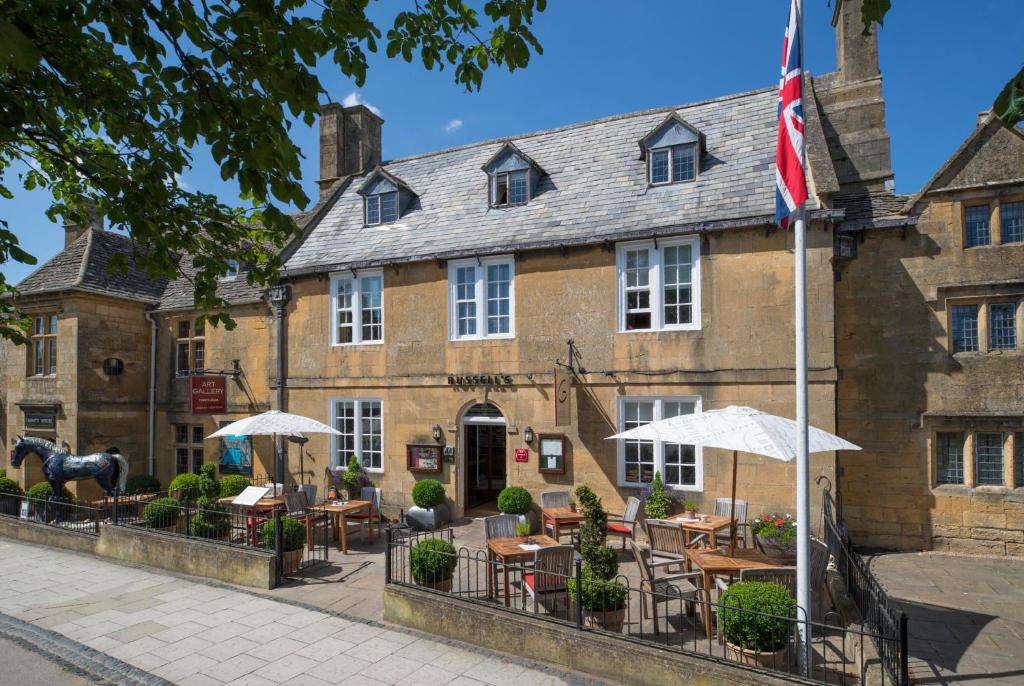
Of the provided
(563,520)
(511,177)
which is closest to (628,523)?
(563,520)

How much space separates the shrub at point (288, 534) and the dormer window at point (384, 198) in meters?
10.4

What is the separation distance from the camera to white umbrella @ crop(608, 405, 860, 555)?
27.5 ft

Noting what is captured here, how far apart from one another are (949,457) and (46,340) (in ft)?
86.9

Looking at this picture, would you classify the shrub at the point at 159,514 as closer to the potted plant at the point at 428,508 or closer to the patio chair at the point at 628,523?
the potted plant at the point at 428,508

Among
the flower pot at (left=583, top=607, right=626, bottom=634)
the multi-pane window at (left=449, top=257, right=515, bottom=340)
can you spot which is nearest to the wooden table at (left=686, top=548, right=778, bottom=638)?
the flower pot at (left=583, top=607, right=626, bottom=634)

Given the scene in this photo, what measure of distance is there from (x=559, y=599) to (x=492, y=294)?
877 cm

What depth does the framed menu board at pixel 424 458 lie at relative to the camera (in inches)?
631

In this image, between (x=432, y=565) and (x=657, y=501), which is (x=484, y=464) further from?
(x=432, y=565)

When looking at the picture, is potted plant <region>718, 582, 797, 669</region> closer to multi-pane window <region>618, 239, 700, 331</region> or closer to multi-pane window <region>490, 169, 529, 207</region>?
multi-pane window <region>618, 239, 700, 331</region>

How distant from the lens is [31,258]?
624cm

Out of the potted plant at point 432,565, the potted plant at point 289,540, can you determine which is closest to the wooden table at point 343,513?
the potted plant at point 289,540

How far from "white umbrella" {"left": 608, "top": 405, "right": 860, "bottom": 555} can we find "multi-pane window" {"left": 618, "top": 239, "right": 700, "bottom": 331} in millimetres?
4487

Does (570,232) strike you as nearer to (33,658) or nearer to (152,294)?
(33,658)

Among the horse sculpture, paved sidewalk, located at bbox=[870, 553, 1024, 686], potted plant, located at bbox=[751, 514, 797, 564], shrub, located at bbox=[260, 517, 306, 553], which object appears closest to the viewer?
paved sidewalk, located at bbox=[870, 553, 1024, 686]
